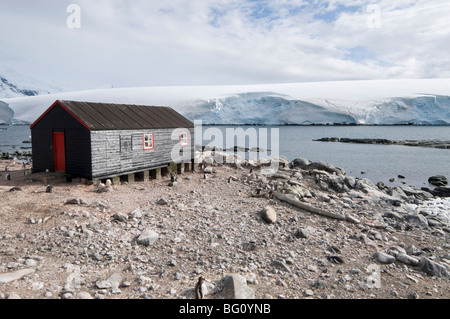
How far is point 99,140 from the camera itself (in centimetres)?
1334

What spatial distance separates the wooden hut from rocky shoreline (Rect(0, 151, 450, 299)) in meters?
1.14

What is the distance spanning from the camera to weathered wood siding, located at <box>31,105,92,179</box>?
1329 cm

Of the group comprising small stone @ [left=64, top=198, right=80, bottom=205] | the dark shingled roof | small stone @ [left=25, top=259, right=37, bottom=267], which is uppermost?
the dark shingled roof

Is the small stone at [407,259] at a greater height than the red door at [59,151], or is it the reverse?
the red door at [59,151]

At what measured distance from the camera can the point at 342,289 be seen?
22.2ft

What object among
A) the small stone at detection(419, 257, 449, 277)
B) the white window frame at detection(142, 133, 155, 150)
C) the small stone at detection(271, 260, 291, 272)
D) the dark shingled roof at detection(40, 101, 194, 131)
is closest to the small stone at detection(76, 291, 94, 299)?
the small stone at detection(271, 260, 291, 272)

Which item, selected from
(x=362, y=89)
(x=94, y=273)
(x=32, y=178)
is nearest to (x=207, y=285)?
(x=94, y=273)

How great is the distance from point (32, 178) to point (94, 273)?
9.15 metres

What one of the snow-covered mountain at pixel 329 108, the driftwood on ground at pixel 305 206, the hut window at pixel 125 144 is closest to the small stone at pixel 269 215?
the driftwood on ground at pixel 305 206

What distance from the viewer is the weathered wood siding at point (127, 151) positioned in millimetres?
13391

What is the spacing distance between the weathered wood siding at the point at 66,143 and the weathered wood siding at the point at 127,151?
415 millimetres

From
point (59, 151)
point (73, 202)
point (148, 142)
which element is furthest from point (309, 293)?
point (59, 151)

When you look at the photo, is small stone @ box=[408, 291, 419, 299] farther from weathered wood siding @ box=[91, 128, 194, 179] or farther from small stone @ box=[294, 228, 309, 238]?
weathered wood siding @ box=[91, 128, 194, 179]

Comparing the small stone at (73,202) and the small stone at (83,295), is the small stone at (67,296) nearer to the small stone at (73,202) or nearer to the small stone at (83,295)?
the small stone at (83,295)
